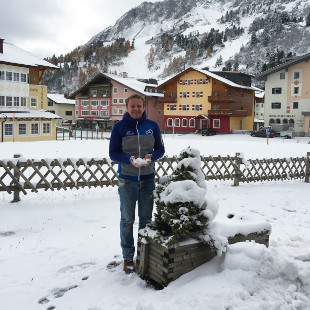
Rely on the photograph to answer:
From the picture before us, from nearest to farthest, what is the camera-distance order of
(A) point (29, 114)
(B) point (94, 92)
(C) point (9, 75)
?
1. (C) point (9, 75)
2. (A) point (29, 114)
3. (B) point (94, 92)

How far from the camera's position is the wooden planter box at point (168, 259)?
392 cm

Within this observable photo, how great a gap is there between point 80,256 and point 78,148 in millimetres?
15325

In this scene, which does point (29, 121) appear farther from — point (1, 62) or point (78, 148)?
point (78, 148)

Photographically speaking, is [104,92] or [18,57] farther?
[104,92]

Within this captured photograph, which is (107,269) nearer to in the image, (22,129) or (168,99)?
(22,129)

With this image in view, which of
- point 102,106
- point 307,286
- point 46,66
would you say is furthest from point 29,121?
point 307,286

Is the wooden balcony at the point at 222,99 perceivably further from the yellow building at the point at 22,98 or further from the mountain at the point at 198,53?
the mountain at the point at 198,53

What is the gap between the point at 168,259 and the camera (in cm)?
388

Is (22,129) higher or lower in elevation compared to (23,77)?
lower

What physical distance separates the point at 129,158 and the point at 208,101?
45772 mm

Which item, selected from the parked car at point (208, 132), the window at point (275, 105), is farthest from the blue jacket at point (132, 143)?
the window at point (275, 105)

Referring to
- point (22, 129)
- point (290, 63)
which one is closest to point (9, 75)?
point (22, 129)

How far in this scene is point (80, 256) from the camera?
16.6ft

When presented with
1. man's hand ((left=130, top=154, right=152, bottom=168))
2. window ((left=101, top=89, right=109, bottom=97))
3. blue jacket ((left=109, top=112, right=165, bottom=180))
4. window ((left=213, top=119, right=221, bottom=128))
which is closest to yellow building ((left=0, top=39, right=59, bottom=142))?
window ((left=101, top=89, right=109, bottom=97))
